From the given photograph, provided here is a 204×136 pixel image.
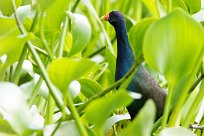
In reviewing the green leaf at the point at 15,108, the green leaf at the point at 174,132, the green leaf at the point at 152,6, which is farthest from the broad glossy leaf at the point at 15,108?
the green leaf at the point at 152,6

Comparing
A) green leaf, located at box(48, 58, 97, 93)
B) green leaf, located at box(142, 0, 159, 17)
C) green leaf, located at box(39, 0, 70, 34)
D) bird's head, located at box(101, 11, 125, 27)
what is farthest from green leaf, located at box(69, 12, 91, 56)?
bird's head, located at box(101, 11, 125, 27)

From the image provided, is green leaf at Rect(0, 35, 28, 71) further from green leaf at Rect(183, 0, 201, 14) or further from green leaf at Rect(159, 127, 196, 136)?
green leaf at Rect(183, 0, 201, 14)

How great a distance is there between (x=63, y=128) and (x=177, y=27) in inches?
5.5

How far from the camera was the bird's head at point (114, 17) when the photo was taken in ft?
3.75

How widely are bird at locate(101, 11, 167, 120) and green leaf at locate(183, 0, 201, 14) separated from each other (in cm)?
27

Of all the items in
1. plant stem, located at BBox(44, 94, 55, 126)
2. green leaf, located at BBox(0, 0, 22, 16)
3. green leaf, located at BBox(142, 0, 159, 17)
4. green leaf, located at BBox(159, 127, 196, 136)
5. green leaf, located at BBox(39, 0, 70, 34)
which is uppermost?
green leaf, located at BBox(39, 0, 70, 34)

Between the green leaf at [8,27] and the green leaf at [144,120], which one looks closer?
the green leaf at [144,120]

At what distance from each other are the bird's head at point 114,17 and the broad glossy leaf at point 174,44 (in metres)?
0.60

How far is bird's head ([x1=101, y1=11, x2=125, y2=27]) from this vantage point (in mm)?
1142

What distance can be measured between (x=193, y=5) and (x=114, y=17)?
0.35 m

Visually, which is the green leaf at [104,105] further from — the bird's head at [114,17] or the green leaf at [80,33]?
the bird's head at [114,17]

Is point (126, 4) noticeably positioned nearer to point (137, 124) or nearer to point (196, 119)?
point (196, 119)

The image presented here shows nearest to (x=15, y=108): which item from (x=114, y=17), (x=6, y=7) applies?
(x=6, y=7)

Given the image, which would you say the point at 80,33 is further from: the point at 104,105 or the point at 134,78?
the point at 134,78
